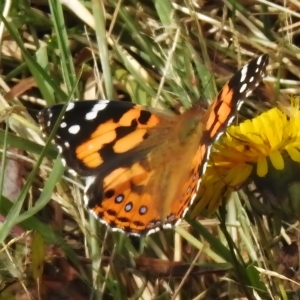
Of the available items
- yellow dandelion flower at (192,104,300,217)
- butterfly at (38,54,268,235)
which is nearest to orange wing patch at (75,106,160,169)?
butterfly at (38,54,268,235)

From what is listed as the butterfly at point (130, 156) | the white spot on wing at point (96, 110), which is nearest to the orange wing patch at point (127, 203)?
the butterfly at point (130, 156)

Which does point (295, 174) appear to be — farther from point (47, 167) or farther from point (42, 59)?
point (42, 59)

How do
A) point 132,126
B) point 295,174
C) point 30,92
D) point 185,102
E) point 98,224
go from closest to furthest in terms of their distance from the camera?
point 295,174 < point 132,126 < point 98,224 < point 185,102 < point 30,92

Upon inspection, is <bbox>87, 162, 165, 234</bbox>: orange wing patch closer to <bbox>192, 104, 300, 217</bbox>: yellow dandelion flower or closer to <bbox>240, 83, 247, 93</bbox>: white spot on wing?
<bbox>192, 104, 300, 217</bbox>: yellow dandelion flower

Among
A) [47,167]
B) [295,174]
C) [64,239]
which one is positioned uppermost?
[295,174]

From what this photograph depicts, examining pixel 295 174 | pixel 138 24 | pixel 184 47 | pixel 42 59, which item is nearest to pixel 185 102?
pixel 184 47

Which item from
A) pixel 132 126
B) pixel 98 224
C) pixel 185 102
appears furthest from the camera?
pixel 185 102

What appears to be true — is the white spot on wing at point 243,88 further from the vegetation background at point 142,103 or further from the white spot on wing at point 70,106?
the white spot on wing at point 70,106

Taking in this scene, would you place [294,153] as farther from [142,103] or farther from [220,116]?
[142,103]

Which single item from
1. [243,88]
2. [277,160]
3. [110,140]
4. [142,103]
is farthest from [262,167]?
[142,103]
